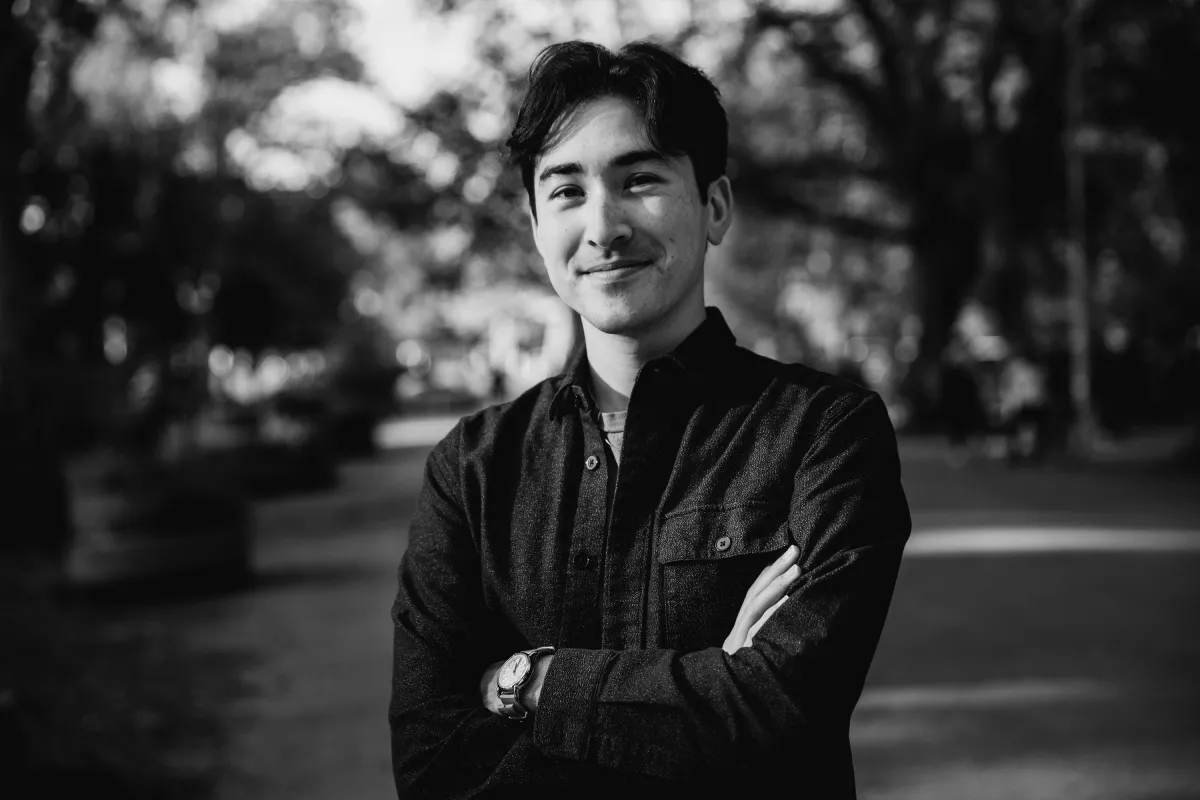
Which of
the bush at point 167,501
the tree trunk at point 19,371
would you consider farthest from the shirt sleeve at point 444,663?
the tree trunk at point 19,371

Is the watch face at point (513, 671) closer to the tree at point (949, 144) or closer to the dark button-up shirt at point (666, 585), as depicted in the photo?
the dark button-up shirt at point (666, 585)

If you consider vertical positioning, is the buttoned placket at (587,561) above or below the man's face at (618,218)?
below

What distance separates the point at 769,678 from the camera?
2.21 m

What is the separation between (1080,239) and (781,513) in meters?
22.7

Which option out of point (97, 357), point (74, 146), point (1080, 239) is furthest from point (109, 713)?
point (1080, 239)

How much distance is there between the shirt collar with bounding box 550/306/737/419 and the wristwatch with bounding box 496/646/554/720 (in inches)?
17.7

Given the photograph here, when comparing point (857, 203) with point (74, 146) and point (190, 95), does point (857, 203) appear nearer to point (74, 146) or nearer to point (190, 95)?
point (190, 95)

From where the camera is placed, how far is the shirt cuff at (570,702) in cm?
225

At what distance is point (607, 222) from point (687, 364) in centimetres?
30

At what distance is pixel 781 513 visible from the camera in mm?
2330

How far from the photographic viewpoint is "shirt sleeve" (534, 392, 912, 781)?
2.21 meters

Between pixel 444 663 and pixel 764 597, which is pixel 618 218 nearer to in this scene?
pixel 764 597

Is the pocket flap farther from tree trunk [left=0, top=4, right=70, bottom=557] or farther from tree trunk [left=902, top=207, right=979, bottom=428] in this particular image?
tree trunk [left=902, top=207, right=979, bottom=428]

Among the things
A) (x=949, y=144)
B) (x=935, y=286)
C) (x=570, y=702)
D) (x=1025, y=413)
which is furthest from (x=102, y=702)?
(x=935, y=286)
